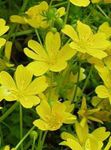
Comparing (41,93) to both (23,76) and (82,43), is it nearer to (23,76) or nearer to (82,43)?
(23,76)

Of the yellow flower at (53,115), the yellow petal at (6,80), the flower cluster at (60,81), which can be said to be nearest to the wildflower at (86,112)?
the flower cluster at (60,81)

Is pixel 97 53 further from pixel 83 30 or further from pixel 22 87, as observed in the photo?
pixel 22 87

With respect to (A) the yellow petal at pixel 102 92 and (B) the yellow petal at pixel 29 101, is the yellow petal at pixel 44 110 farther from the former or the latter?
(A) the yellow petal at pixel 102 92

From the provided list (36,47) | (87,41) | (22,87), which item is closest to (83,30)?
(87,41)

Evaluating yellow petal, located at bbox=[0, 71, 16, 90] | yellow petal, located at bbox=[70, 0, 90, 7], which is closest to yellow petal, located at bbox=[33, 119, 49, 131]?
yellow petal, located at bbox=[0, 71, 16, 90]

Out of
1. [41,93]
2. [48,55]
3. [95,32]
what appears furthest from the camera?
[95,32]

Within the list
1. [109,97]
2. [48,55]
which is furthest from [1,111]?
[109,97]
